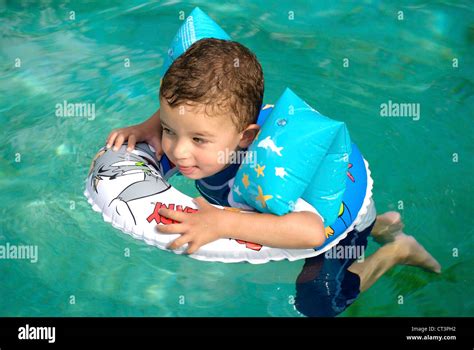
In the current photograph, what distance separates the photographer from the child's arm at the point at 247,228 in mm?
4000

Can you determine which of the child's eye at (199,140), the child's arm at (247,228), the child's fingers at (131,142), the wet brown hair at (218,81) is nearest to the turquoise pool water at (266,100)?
the child's arm at (247,228)

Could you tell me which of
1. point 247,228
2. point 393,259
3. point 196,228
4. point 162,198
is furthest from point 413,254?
point 162,198

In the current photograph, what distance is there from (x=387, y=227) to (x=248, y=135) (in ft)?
4.17

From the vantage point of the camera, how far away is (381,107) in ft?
19.7

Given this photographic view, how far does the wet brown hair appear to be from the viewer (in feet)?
13.0

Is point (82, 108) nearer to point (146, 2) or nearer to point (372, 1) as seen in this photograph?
point (146, 2)

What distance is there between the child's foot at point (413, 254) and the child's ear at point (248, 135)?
3.89 feet

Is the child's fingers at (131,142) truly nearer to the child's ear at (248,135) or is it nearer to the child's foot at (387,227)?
the child's ear at (248,135)

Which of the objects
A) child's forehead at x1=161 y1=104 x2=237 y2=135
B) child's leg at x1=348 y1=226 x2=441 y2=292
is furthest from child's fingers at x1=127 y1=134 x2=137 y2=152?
child's leg at x1=348 y1=226 x2=441 y2=292

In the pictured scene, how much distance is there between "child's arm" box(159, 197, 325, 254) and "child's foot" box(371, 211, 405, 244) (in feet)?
3.20

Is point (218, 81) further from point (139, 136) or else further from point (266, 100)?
point (266, 100)

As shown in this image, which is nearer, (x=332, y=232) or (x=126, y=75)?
(x=332, y=232)

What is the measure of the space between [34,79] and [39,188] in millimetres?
1269

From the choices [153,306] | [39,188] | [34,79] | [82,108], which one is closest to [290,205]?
[153,306]
